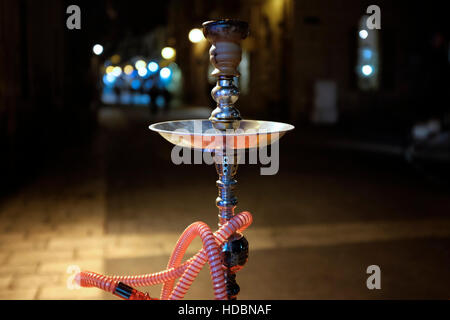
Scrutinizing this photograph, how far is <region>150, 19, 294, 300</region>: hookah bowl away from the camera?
179 cm

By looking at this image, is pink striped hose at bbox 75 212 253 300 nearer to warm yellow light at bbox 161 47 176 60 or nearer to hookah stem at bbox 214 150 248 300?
hookah stem at bbox 214 150 248 300

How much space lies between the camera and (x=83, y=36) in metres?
13.5

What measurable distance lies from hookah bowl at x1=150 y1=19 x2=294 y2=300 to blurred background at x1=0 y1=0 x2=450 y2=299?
4.95ft

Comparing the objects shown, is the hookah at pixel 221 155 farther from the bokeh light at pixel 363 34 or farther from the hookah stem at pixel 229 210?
the bokeh light at pixel 363 34

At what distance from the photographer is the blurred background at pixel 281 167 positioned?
402 cm

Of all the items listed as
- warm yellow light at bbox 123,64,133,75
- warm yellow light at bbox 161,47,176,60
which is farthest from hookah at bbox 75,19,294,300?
warm yellow light at bbox 123,64,133,75

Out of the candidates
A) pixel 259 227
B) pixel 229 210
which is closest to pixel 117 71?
pixel 259 227

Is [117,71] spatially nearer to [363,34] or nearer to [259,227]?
[363,34]

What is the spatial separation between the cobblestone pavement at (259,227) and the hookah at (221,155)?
1485 mm

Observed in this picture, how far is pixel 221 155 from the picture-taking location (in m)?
1.99

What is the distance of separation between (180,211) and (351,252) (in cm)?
220

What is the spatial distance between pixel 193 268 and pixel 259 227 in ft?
10.8
